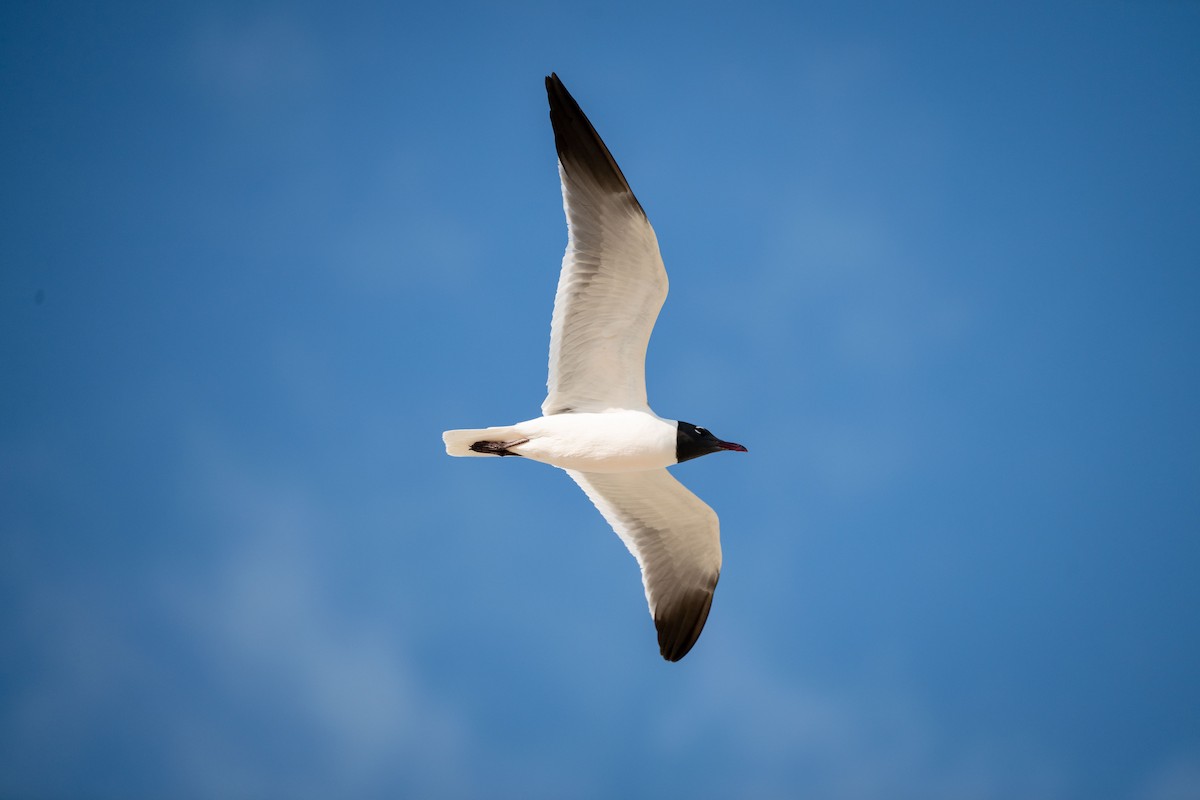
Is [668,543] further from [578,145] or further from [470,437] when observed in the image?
[578,145]

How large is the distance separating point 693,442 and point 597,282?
50.1 inches

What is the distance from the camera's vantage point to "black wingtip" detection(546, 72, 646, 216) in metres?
6.90

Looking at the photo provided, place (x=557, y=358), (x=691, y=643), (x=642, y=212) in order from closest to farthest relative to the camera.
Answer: (x=642, y=212) → (x=557, y=358) → (x=691, y=643)

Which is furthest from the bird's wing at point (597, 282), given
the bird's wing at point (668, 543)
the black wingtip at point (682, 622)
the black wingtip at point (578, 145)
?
the black wingtip at point (682, 622)

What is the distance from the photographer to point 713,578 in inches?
325

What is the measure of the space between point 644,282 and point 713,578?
Answer: 2.51 m

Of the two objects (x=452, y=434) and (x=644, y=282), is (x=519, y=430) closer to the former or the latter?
(x=452, y=434)

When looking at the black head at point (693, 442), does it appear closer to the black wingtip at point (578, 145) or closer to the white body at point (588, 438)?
the white body at point (588, 438)

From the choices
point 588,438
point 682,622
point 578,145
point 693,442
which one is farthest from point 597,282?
point 682,622

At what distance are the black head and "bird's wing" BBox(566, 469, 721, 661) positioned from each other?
2.49ft

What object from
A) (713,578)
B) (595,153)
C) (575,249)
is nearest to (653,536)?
(713,578)

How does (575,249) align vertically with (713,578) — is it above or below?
above

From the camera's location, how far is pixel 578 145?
6.92 m

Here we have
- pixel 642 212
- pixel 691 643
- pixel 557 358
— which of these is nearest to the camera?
pixel 642 212
